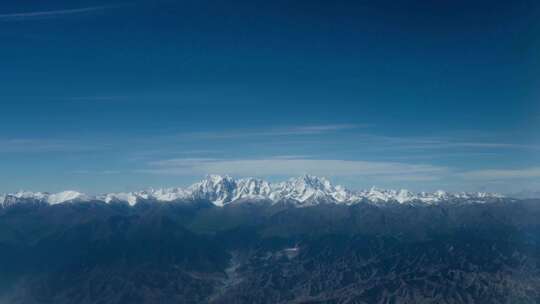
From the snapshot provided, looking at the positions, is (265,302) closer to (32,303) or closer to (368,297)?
(368,297)

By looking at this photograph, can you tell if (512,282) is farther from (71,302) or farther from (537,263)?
(71,302)

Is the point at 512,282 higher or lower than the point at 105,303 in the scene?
higher

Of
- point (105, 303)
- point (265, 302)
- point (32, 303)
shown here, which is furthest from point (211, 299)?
point (32, 303)

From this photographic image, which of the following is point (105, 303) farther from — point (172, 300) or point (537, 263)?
point (537, 263)

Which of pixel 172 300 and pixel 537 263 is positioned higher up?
pixel 537 263

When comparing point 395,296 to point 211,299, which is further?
point 211,299

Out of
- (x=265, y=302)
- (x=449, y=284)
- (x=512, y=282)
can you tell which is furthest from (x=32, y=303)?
(x=512, y=282)

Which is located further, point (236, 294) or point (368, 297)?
point (236, 294)
